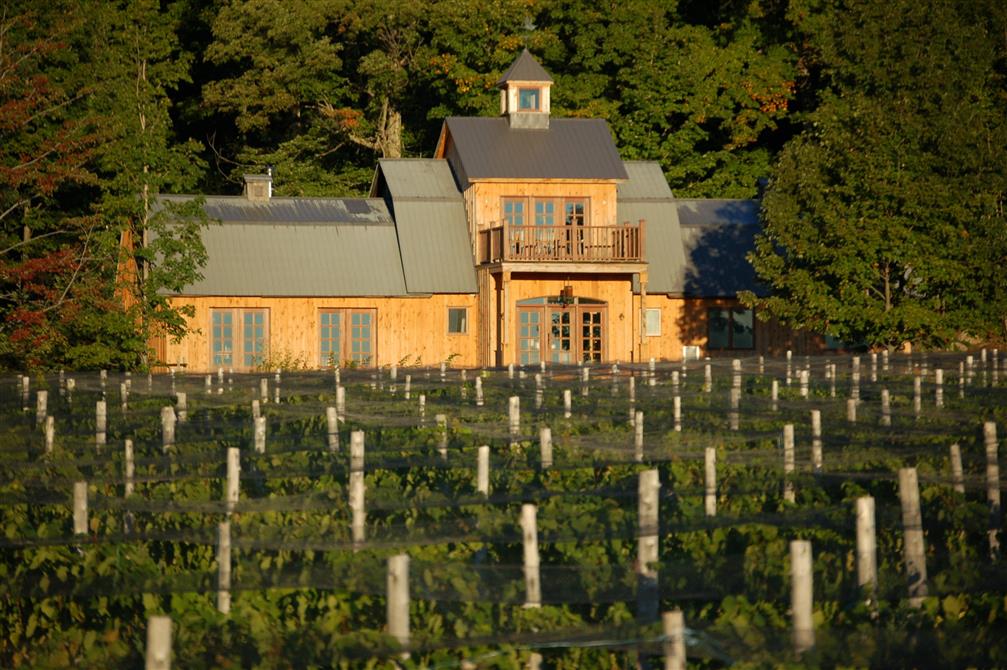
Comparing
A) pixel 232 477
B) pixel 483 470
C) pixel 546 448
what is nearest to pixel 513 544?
pixel 483 470

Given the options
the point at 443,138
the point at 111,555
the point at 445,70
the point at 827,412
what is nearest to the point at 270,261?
the point at 443,138

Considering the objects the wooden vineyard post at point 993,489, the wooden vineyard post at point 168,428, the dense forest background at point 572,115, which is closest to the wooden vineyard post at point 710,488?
the wooden vineyard post at point 993,489

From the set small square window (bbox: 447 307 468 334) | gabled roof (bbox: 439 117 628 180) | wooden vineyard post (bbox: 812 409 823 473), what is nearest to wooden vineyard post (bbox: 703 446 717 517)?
wooden vineyard post (bbox: 812 409 823 473)

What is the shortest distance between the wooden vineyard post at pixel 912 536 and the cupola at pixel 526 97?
37.1 metres

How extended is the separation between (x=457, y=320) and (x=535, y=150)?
5.88 metres

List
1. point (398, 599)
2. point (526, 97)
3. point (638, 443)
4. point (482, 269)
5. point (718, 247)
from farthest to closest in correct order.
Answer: point (526, 97)
point (718, 247)
point (482, 269)
point (638, 443)
point (398, 599)

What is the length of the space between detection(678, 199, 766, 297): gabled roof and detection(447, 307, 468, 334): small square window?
Answer: 22.6 ft

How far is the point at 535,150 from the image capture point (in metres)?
47.4

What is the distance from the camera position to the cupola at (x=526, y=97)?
160 ft

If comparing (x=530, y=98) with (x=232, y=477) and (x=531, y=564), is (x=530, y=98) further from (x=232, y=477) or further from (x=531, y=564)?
(x=531, y=564)

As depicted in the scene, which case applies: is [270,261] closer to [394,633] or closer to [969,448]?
[969,448]

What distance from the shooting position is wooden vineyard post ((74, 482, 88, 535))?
14.6 meters

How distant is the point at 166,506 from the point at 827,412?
36.4ft

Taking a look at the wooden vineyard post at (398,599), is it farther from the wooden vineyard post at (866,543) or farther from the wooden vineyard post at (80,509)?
the wooden vineyard post at (80,509)
